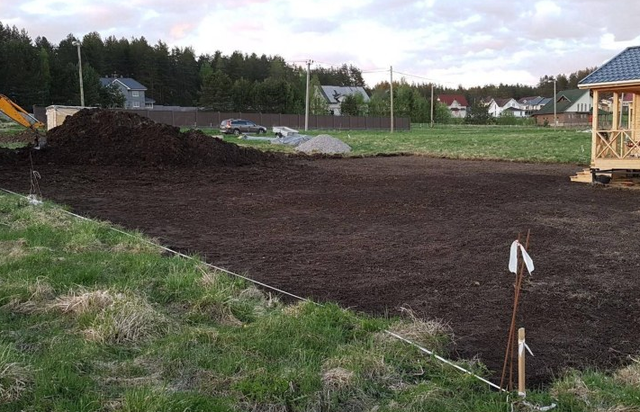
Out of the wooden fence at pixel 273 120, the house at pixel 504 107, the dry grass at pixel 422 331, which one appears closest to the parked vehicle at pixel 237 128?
the wooden fence at pixel 273 120

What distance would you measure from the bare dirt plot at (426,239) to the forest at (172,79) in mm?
54160

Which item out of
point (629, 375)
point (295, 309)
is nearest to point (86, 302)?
point (295, 309)

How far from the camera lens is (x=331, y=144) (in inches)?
1200

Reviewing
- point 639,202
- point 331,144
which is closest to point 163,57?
point 331,144

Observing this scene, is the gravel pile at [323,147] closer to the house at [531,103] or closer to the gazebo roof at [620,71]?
the gazebo roof at [620,71]

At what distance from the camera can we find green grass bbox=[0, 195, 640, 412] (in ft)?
11.5

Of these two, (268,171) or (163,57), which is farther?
(163,57)

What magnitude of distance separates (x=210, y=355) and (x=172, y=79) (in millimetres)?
104371

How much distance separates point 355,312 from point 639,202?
31.5 ft

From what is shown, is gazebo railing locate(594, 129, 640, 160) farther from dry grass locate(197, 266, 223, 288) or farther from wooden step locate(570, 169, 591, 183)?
dry grass locate(197, 266, 223, 288)

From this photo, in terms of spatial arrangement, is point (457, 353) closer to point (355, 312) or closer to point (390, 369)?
point (390, 369)

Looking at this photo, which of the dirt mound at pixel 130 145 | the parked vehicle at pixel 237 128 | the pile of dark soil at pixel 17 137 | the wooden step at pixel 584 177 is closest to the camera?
the wooden step at pixel 584 177

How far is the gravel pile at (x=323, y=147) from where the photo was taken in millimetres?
29609

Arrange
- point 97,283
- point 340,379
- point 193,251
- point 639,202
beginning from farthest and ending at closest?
1. point 639,202
2. point 193,251
3. point 97,283
4. point 340,379
